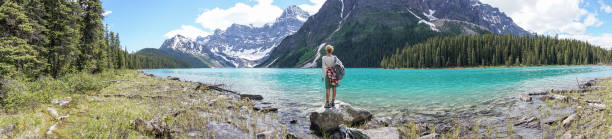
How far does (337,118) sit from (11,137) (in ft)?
33.8

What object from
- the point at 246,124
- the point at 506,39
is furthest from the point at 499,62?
the point at 246,124

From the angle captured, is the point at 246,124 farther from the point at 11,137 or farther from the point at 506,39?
the point at 506,39

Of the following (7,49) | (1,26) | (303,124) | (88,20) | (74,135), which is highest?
(88,20)

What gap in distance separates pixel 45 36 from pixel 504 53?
166 metres

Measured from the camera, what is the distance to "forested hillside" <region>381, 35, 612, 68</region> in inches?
5089

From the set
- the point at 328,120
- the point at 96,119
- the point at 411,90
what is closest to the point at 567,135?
the point at 328,120

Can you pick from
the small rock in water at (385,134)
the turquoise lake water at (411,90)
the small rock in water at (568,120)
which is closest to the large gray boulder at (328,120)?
the small rock in water at (385,134)

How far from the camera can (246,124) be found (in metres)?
12.1

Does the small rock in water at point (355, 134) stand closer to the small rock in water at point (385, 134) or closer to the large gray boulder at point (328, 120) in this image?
the small rock in water at point (385, 134)

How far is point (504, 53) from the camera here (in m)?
134

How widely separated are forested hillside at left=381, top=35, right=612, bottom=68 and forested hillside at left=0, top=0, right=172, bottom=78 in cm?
14302

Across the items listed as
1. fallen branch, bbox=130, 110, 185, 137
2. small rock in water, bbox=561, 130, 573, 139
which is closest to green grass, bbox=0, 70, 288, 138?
fallen branch, bbox=130, 110, 185, 137

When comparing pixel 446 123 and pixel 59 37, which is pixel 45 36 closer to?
pixel 59 37

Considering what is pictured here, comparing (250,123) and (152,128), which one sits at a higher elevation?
(152,128)
